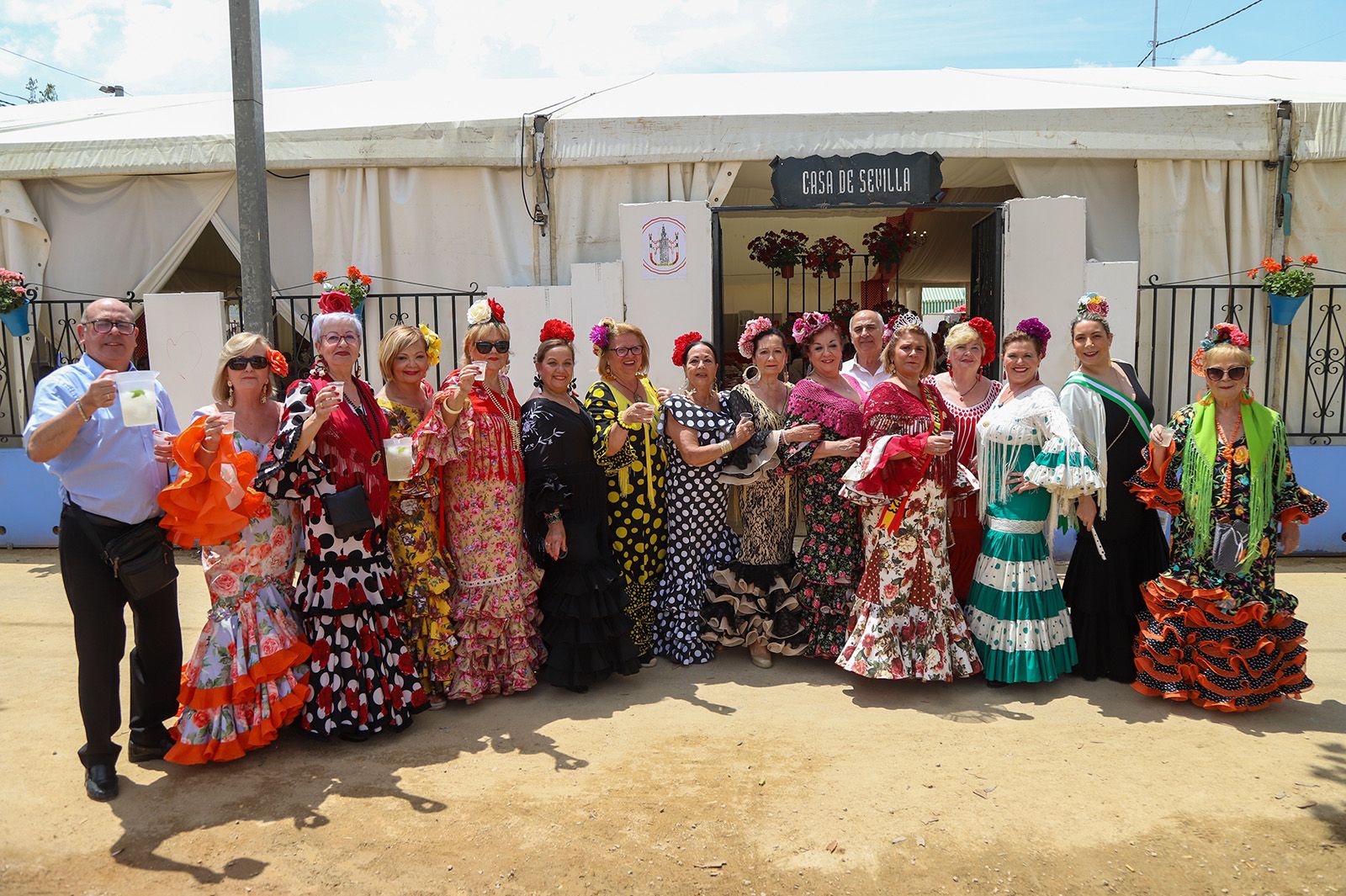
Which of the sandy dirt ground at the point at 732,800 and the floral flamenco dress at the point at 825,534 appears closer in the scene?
the sandy dirt ground at the point at 732,800

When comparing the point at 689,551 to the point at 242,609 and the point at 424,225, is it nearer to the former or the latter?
the point at 242,609

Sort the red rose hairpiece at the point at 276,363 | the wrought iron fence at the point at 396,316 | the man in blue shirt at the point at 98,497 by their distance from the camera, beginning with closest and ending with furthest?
the man in blue shirt at the point at 98,497 → the red rose hairpiece at the point at 276,363 → the wrought iron fence at the point at 396,316

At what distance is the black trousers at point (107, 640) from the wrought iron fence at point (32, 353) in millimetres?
4887

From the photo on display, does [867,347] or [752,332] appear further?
[867,347]

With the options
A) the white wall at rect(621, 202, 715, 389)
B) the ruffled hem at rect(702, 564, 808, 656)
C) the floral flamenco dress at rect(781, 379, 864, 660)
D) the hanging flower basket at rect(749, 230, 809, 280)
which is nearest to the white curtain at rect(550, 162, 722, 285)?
the white wall at rect(621, 202, 715, 389)

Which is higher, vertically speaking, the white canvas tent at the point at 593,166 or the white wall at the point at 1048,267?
the white canvas tent at the point at 593,166

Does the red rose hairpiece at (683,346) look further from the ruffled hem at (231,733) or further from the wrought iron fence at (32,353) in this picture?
the wrought iron fence at (32,353)

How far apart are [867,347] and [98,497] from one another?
351cm

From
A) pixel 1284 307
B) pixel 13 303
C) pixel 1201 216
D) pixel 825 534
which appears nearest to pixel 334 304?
pixel 825 534

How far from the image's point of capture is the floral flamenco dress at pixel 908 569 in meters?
4.10

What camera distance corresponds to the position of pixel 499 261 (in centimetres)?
718

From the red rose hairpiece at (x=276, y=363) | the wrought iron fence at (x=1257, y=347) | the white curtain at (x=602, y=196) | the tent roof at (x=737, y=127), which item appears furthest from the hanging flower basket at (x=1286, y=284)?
the red rose hairpiece at (x=276, y=363)

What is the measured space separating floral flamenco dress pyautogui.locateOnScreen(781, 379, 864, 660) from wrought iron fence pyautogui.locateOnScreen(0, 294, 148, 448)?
5877mm

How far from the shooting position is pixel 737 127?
22.3ft
